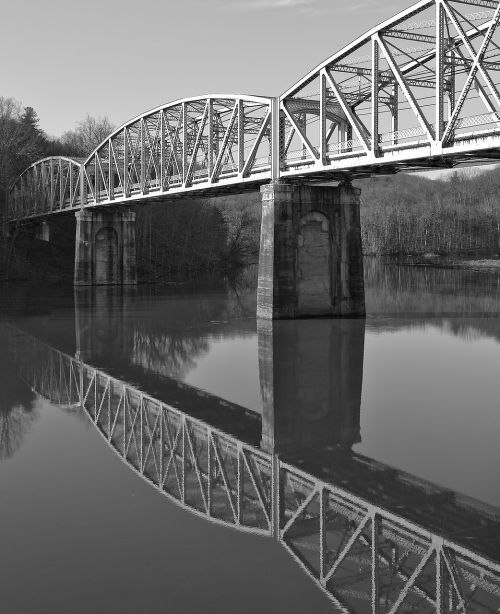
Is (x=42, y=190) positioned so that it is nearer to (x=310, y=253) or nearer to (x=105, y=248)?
(x=105, y=248)

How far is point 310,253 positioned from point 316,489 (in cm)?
2618

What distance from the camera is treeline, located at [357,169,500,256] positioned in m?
151

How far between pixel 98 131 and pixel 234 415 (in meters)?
104

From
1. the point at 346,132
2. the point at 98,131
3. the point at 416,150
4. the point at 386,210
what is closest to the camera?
the point at 416,150

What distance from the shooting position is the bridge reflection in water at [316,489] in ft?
30.2

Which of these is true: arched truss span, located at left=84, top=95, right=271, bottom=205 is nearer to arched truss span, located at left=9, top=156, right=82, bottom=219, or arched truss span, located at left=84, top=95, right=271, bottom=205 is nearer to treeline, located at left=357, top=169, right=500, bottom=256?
arched truss span, located at left=9, top=156, right=82, bottom=219

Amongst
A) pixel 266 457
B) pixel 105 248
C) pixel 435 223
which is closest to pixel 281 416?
pixel 266 457

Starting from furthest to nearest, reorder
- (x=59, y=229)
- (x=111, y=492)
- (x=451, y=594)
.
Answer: (x=59, y=229) < (x=111, y=492) < (x=451, y=594)

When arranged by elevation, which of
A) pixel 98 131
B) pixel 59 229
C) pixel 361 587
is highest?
pixel 98 131

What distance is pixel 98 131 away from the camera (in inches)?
4518

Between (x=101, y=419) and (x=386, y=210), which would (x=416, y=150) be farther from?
(x=386, y=210)

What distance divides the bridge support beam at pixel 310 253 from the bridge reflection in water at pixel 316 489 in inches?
589

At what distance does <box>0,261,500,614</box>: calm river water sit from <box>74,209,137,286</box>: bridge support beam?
4027 centimetres

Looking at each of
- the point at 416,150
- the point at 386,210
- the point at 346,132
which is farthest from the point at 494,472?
the point at 386,210
